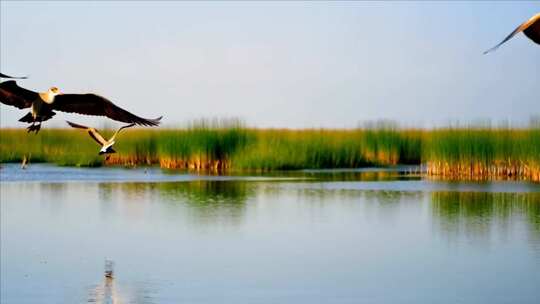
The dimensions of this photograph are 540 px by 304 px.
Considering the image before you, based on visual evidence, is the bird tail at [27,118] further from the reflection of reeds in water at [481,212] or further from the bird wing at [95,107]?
the reflection of reeds in water at [481,212]

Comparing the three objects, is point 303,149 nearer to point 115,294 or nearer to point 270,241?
point 270,241

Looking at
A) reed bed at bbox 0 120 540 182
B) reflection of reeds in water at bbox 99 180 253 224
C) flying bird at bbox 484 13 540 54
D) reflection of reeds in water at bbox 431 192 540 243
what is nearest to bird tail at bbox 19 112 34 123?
flying bird at bbox 484 13 540 54

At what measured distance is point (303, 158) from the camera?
31.2 meters

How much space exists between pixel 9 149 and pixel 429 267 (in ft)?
82.1

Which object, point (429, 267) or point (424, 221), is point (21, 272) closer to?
point (429, 267)

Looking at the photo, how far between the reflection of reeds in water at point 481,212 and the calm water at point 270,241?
0.03 m

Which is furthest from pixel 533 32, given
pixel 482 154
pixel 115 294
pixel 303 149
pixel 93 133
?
pixel 303 149

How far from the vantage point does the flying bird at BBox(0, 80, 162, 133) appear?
→ 6.25m

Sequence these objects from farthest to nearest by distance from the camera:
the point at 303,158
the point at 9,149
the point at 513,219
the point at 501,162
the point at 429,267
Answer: the point at 9,149, the point at 303,158, the point at 501,162, the point at 513,219, the point at 429,267

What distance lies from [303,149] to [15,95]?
82.5ft

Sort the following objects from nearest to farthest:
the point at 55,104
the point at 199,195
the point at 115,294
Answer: the point at 55,104, the point at 115,294, the point at 199,195

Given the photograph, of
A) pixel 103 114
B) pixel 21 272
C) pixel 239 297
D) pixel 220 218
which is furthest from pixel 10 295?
pixel 220 218

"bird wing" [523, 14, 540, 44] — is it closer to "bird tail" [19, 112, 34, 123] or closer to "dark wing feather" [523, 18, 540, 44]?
"dark wing feather" [523, 18, 540, 44]

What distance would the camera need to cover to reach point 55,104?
6504mm
